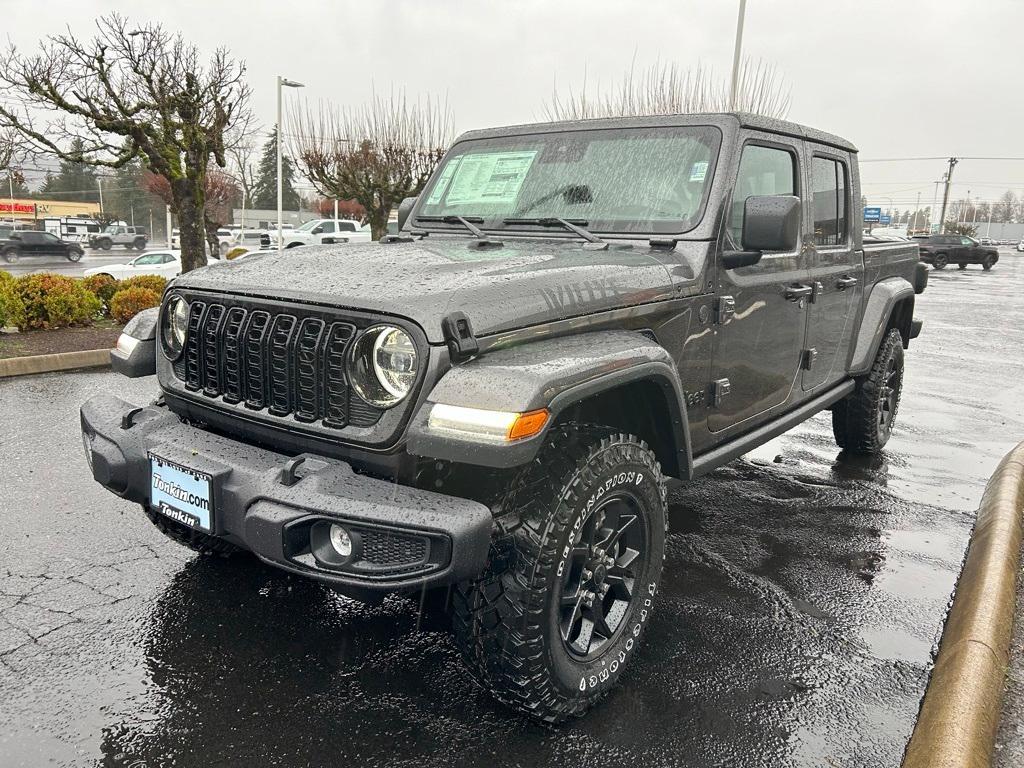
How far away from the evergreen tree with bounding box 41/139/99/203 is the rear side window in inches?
3114

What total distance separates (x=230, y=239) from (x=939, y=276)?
34220 mm

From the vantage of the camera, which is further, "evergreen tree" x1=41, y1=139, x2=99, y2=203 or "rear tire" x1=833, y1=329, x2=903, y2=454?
"evergreen tree" x1=41, y1=139, x2=99, y2=203

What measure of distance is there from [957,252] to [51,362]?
3713 cm

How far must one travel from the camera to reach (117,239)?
46.6 m

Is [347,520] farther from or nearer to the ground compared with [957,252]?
nearer to the ground

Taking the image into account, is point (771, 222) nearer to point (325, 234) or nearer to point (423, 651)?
point (423, 651)

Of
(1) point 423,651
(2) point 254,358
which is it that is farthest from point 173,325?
(1) point 423,651

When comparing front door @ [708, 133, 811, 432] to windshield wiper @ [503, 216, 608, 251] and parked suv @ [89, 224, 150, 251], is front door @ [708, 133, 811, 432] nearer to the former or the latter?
windshield wiper @ [503, 216, 608, 251]

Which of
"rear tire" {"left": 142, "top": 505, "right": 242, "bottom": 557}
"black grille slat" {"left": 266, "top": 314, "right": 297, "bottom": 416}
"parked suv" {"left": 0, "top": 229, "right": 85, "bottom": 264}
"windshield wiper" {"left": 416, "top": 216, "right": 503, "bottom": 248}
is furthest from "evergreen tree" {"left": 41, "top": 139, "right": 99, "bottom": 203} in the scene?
"black grille slat" {"left": 266, "top": 314, "right": 297, "bottom": 416}

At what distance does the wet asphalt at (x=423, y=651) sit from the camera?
243 cm

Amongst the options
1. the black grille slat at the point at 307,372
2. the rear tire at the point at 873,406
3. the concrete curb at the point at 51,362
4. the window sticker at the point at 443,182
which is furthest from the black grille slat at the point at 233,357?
the concrete curb at the point at 51,362

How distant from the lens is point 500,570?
2291 millimetres

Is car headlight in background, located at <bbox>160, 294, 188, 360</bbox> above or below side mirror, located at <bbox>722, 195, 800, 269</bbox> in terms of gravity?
below

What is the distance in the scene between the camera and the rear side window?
163 inches
